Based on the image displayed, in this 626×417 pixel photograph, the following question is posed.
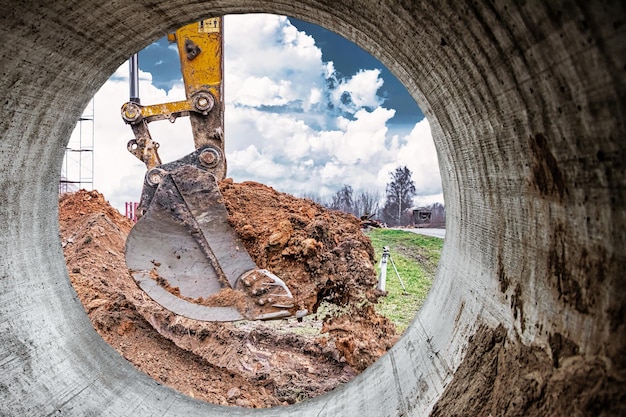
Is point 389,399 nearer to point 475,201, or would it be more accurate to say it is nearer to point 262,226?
point 475,201

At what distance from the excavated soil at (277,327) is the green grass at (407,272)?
133 cm

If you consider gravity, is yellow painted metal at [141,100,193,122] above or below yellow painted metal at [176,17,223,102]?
below

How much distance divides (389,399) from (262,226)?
2.73 meters

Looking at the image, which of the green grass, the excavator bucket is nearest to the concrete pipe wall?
the excavator bucket

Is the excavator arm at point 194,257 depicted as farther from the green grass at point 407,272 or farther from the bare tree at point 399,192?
the bare tree at point 399,192

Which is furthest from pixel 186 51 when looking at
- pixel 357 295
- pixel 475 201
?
pixel 475 201

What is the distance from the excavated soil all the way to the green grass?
4.37ft

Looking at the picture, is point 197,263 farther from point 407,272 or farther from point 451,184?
point 407,272

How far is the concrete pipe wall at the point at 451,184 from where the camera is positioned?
1.25 metres

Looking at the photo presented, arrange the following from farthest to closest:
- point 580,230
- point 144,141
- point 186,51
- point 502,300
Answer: point 144,141 → point 186,51 → point 502,300 → point 580,230

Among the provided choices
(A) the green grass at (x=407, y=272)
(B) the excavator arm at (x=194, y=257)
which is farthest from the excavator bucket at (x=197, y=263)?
(A) the green grass at (x=407, y=272)

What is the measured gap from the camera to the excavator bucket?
187 inches

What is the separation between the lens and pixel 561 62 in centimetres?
126

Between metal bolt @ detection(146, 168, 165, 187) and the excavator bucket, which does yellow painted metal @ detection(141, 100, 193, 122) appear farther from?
the excavator bucket
